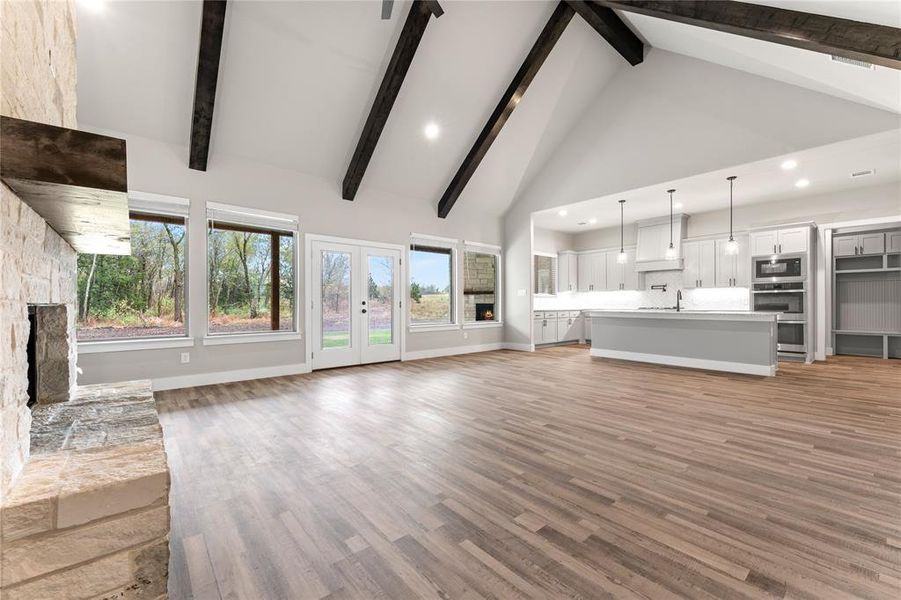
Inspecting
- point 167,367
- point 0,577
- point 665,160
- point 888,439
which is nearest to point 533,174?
point 665,160

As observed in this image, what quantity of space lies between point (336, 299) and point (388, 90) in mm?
3041

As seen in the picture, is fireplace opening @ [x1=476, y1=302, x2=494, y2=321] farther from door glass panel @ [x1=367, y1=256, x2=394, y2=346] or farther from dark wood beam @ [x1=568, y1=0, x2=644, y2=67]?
dark wood beam @ [x1=568, y1=0, x2=644, y2=67]

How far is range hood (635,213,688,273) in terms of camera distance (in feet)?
26.2

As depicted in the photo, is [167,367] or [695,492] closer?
[695,492]

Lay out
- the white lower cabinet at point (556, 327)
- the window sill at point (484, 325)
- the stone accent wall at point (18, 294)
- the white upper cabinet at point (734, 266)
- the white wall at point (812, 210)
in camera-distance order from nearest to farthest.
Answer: the stone accent wall at point (18, 294)
the white wall at point (812, 210)
the white upper cabinet at point (734, 266)
the window sill at point (484, 325)
the white lower cabinet at point (556, 327)

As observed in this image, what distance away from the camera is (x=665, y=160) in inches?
229

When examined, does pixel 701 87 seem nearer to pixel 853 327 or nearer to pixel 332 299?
pixel 853 327

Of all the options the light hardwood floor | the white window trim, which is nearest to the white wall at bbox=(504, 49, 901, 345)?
the white window trim

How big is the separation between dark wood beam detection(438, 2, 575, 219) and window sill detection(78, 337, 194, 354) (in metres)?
4.59

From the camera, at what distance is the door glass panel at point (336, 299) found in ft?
19.3

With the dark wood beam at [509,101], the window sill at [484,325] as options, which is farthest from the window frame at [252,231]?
the window sill at [484,325]

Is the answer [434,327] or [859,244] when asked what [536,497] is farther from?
[859,244]

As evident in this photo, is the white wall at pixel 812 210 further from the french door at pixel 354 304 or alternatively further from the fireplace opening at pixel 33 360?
the fireplace opening at pixel 33 360

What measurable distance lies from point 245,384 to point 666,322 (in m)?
6.12
